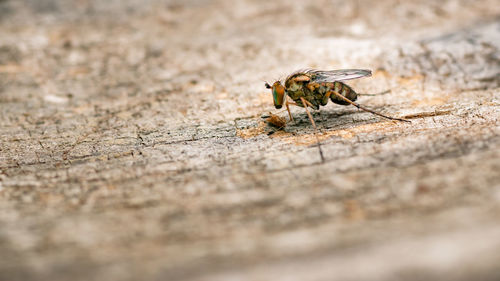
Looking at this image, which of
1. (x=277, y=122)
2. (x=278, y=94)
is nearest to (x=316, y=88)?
(x=278, y=94)

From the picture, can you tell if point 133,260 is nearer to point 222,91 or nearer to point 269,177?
point 269,177

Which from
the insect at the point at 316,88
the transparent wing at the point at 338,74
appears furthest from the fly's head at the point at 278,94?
the transparent wing at the point at 338,74

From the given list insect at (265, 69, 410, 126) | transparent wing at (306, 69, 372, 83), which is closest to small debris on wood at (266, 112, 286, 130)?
insect at (265, 69, 410, 126)

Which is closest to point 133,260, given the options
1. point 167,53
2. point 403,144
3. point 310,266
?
point 310,266

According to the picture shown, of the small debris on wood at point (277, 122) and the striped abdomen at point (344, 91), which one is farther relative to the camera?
the striped abdomen at point (344, 91)

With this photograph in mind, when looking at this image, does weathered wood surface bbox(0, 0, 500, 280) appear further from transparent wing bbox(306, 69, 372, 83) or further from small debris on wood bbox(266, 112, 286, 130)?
transparent wing bbox(306, 69, 372, 83)

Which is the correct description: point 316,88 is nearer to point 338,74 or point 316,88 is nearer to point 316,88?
point 316,88

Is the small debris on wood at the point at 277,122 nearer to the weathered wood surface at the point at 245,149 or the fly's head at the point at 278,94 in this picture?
the weathered wood surface at the point at 245,149
